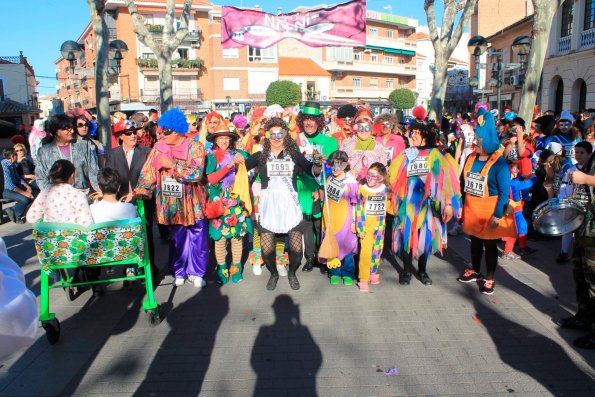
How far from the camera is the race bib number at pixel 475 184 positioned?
5027mm

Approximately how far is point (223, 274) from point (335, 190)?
170 centimetres

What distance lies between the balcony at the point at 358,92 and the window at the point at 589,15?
3692 cm

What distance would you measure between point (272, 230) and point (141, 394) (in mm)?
2399

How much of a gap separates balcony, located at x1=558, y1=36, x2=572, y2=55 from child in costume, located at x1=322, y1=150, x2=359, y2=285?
2246cm

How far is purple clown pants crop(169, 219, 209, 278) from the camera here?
215 inches

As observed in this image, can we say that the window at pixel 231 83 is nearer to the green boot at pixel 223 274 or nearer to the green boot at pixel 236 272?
the green boot at pixel 236 272

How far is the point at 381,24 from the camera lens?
2485 inches

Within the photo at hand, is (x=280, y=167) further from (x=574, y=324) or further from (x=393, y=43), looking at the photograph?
(x=393, y=43)

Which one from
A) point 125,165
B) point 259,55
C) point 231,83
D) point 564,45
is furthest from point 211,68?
point 125,165

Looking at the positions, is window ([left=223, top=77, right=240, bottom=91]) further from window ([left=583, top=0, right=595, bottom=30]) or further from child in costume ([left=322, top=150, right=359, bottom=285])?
child in costume ([left=322, top=150, right=359, bottom=285])

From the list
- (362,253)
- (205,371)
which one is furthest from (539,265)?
(205,371)

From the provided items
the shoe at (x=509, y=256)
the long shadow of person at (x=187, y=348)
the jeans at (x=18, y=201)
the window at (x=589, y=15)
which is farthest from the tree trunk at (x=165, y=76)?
the window at (x=589, y=15)

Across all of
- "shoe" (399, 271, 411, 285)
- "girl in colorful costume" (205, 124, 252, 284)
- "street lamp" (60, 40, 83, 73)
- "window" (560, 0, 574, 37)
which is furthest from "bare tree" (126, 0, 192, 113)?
"window" (560, 0, 574, 37)

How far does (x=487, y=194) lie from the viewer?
5020 mm
